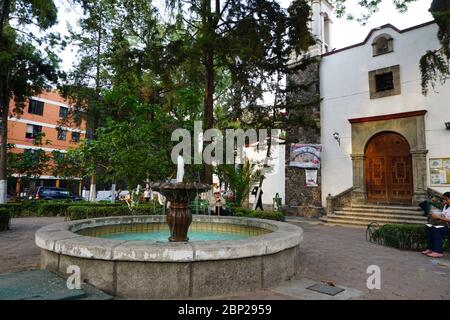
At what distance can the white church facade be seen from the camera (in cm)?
1334

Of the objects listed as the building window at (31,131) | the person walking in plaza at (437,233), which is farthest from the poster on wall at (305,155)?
the building window at (31,131)

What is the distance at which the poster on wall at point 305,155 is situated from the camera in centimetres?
1708

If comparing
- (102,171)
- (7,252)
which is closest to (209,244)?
(7,252)

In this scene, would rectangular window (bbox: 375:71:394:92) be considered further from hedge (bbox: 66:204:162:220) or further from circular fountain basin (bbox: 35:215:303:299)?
circular fountain basin (bbox: 35:215:303:299)

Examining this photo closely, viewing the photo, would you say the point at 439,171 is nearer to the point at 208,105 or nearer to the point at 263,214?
the point at 263,214

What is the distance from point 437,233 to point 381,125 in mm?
8928

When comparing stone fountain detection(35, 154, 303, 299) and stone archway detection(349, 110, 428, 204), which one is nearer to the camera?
stone fountain detection(35, 154, 303, 299)

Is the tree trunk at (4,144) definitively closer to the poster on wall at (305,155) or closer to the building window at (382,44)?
the poster on wall at (305,155)

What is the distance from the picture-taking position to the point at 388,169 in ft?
48.5

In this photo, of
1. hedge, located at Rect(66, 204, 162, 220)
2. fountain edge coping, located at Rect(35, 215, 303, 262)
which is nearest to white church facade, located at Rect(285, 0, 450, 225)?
hedge, located at Rect(66, 204, 162, 220)

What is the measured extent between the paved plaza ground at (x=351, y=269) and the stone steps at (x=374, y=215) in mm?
4822

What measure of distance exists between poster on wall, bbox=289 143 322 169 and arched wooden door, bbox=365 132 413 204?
2.60 meters

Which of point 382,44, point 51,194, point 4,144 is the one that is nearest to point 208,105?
point 382,44

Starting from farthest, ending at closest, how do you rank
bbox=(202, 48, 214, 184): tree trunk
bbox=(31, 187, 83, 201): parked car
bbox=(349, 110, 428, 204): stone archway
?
bbox=(31, 187, 83, 201): parked car
bbox=(349, 110, 428, 204): stone archway
bbox=(202, 48, 214, 184): tree trunk
